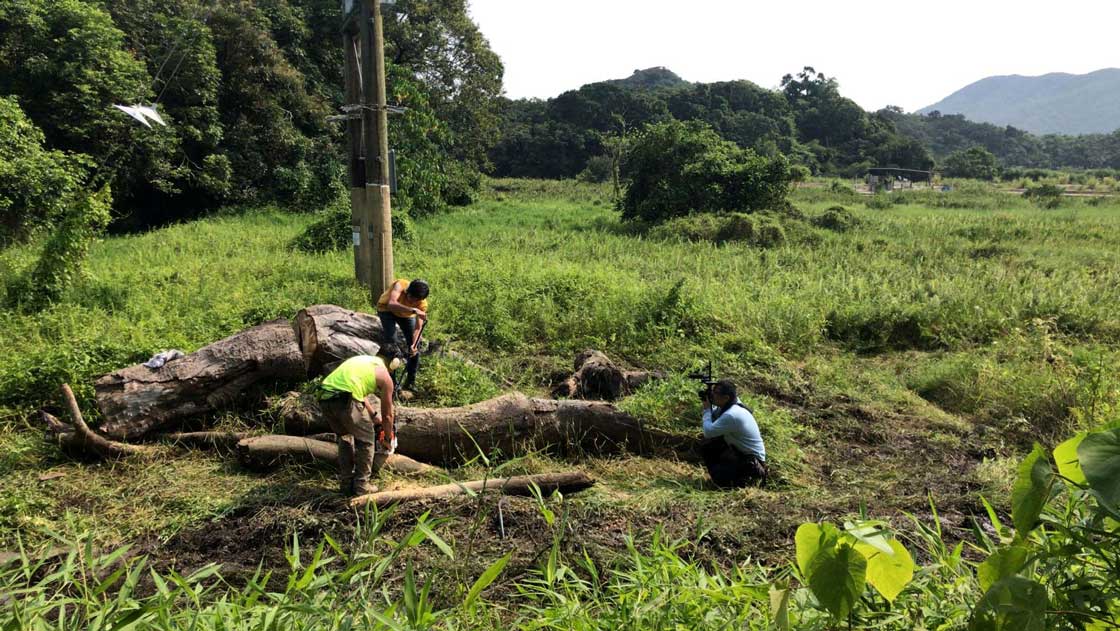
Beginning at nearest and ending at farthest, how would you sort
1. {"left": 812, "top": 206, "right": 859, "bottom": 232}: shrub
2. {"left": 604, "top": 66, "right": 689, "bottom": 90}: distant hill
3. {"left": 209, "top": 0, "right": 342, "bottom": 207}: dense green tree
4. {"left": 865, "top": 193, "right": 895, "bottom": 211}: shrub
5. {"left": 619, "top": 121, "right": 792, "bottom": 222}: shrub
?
{"left": 812, "top": 206, "right": 859, "bottom": 232}: shrub
{"left": 619, "top": 121, "right": 792, "bottom": 222}: shrub
{"left": 209, "top": 0, "right": 342, "bottom": 207}: dense green tree
{"left": 865, "top": 193, "right": 895, "bottom": 211}: shrub
{"left": 604, "top": 66, "right": 689, "bottom": 90}: distant hill

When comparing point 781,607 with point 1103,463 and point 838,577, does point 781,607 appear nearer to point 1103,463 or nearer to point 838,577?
point 838,577

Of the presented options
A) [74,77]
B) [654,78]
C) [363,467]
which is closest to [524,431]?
[363,467]

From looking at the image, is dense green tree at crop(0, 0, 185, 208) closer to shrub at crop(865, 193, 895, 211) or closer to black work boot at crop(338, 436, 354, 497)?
black work boot at crop(338, 436, 354, 497)

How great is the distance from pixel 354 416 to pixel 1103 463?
3.90 metres

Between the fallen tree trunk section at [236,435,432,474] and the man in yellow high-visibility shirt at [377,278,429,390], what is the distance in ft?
4.24

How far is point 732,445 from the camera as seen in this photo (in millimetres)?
4688

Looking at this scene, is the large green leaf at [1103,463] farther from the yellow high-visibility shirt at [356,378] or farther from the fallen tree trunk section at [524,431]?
the fallen tree trunk section at [524,431]

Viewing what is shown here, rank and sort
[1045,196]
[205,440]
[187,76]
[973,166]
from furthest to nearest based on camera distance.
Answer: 1. [973,166]
2. [1045,196]
3. [187,76]
4. [205,440]

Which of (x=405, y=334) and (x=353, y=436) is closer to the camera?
(x=353, y=436)

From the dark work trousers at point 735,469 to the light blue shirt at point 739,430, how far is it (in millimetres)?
45

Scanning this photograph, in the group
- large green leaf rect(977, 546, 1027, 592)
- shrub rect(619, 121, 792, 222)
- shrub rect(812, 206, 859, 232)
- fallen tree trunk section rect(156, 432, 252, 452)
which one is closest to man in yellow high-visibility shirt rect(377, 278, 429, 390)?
fallen tree trunk section rect(156, 432, 252, 452)

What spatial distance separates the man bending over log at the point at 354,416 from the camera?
427 cm

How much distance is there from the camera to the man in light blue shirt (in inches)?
180

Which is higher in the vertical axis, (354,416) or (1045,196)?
(1045,196)
